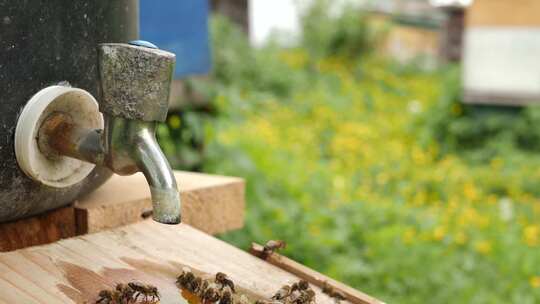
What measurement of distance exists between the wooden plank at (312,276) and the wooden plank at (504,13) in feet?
→ 28.7

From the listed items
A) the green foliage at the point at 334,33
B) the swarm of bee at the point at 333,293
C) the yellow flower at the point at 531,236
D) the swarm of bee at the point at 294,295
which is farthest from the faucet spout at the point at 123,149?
the green foliage at the point at 334,33

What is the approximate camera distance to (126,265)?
4.17 ft

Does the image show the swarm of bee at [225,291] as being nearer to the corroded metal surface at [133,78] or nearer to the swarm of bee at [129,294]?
the swarm of bee at [129,294]

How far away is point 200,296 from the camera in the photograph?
1191 mm

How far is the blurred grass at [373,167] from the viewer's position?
4.70 meters

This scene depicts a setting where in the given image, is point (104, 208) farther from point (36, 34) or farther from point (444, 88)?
point (444, 88)

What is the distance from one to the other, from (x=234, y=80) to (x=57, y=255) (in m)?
9.38

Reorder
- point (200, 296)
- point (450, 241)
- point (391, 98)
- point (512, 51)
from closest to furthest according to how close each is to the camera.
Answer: point (200, 296) → point (450, 241) → point (512, 51) → point (391, 98)

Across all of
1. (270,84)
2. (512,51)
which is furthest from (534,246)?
(270,84)

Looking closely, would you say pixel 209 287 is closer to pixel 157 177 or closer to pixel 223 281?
pixel 223 281

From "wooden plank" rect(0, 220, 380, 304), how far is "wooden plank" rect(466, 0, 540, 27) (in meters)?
8.80

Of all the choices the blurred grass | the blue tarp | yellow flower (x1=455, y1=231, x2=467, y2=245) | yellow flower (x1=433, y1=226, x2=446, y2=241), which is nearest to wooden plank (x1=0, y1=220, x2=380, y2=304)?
the blue tarp

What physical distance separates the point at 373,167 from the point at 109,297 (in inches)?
285

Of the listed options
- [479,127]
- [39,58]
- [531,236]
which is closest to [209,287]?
[39,58]
